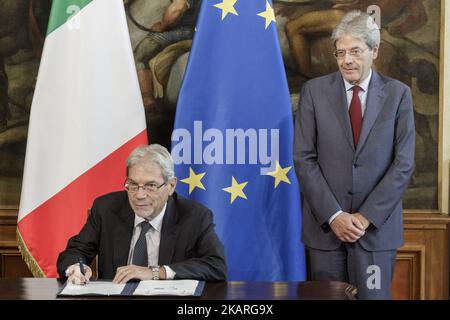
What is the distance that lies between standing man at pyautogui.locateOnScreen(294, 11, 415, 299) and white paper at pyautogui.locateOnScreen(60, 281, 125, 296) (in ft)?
4.30

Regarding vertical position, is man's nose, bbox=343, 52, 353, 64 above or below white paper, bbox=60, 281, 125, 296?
above

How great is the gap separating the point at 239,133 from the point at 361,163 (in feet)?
2.40

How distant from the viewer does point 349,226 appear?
12.5ft

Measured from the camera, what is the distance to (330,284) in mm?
2945

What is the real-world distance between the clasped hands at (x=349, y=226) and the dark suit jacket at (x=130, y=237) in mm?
763

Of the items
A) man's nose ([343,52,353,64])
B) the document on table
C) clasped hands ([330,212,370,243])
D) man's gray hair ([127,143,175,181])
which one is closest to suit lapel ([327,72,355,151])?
man's nose ([343,52,353,64])

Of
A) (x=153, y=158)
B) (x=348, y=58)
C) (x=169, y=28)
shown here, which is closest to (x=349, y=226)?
(x=348, y=58)

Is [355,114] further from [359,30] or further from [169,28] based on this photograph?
[169,28]

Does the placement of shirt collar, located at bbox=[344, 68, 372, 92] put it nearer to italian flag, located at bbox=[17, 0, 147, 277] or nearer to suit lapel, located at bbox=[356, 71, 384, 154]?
suit lapel, located at bbox=[356, 71, 384, 154]

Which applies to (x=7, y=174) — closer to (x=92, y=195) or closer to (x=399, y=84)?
(x=92, y=195)

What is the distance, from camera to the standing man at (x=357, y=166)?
12.6 feet

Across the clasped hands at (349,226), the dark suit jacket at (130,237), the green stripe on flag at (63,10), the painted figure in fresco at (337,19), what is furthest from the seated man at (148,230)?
the painted figure in fresco at (337,19)

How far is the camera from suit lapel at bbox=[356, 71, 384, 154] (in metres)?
3.89
